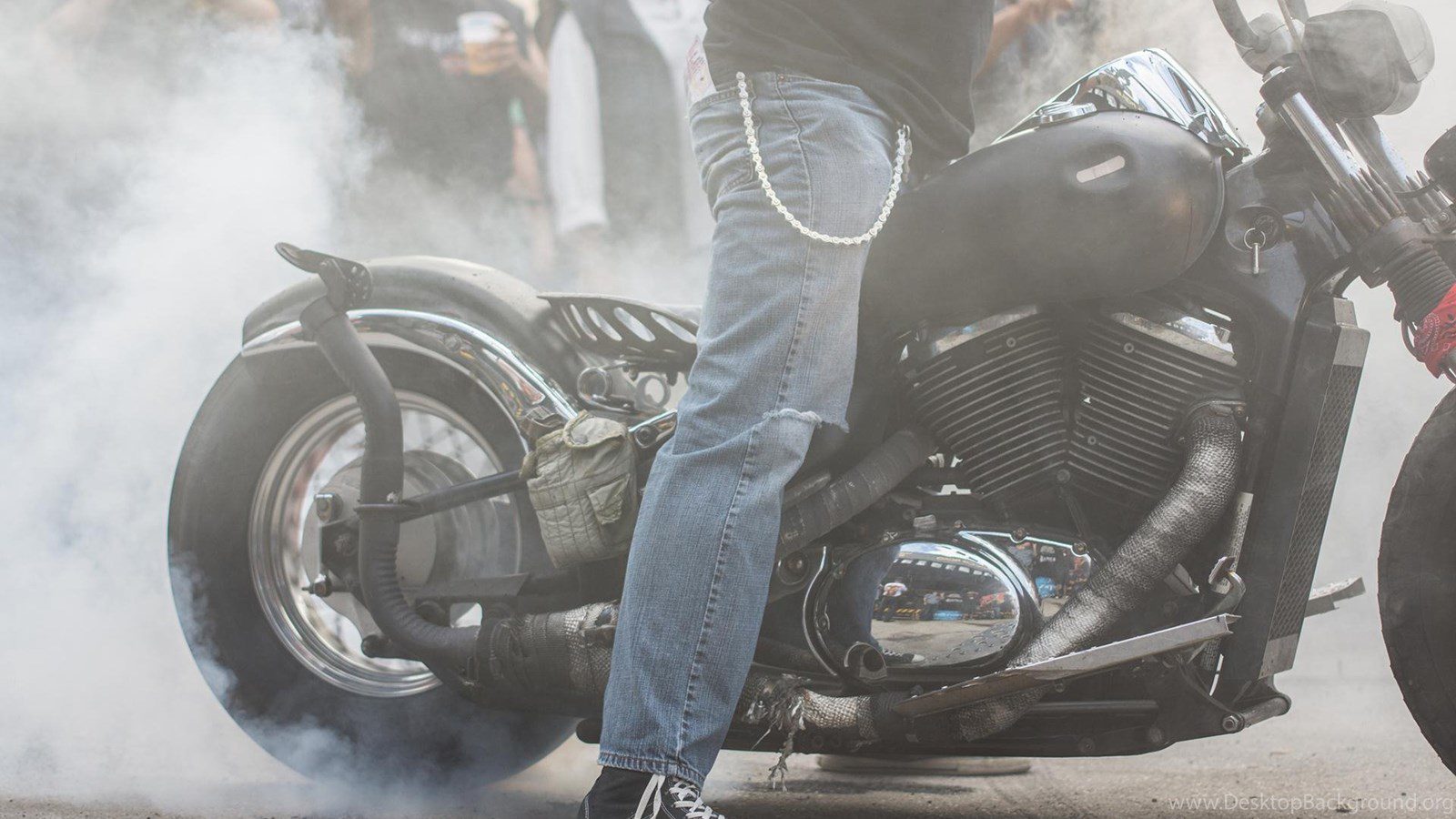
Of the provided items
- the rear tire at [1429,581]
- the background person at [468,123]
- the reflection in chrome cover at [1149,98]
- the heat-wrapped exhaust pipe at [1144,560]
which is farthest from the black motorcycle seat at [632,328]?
the background person at [468,123]

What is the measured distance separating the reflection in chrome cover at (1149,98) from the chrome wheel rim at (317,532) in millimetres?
1125

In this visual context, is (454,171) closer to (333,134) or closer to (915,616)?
(333,134)

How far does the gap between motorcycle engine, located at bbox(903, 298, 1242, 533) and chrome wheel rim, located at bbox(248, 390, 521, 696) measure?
0.84 m

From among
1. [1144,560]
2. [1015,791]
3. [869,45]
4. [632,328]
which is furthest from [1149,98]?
[1015,791]

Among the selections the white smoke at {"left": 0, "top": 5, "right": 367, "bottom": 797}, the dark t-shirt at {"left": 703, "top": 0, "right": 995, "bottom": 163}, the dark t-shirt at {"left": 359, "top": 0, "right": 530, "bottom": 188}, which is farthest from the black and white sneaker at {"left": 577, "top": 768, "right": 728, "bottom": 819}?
the dark t-shirt at {"left": 359, "top": 0, "right": 530, "bottom": 188}

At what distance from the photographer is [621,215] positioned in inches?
162

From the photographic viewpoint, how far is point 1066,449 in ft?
5.78

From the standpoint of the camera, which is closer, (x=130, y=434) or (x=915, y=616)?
(x=915, y=616)

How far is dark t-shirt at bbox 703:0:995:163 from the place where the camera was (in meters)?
1.66

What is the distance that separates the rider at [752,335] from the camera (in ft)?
5.07

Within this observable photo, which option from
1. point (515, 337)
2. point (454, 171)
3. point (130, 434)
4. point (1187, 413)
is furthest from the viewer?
point (454, 171)

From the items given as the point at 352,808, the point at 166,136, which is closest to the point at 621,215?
the point at 166,136

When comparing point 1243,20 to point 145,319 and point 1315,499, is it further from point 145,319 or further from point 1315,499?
point 145,319

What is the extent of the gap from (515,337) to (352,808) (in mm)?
899
